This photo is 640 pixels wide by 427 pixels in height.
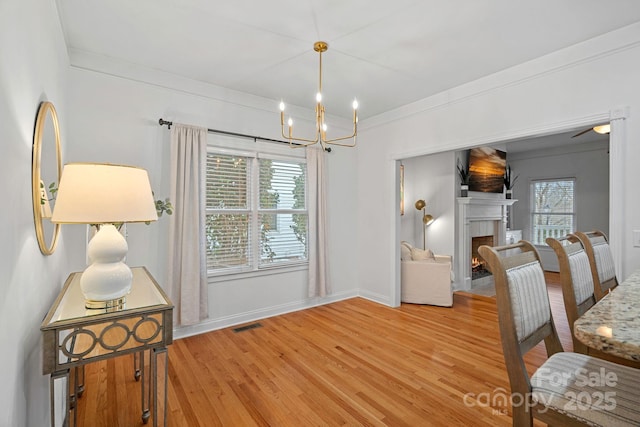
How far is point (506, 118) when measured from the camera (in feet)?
10.0

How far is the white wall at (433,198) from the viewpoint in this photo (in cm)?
524

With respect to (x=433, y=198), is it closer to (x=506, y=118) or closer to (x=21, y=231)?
(x=506, y=118)

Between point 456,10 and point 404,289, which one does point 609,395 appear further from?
point 404,289

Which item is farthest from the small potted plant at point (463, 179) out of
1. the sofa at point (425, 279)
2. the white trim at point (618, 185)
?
the white trim at point (618, 185)

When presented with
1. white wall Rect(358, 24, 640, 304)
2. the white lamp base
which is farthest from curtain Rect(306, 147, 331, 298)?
the white lamp base

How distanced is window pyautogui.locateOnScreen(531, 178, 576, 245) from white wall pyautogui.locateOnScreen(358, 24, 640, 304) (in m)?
4.86

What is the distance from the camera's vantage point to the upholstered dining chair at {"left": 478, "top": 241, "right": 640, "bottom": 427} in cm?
103

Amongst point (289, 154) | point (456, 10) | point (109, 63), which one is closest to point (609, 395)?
point (456, 10)

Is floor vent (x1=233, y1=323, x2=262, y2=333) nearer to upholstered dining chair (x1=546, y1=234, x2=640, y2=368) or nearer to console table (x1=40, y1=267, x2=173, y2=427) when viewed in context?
console table (x1=40, y1=267, x2=173, y2=427)

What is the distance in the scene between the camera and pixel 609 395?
1.08 metres

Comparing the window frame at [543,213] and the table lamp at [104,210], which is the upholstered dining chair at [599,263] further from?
the window frame at [543,213]

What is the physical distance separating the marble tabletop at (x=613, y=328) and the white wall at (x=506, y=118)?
6.62 ft

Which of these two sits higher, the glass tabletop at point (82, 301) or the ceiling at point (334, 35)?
the ceiling at point (334, 35)

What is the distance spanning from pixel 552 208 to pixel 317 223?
19.3 ft
